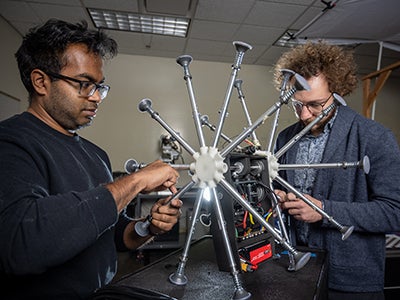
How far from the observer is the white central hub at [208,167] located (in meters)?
0.62

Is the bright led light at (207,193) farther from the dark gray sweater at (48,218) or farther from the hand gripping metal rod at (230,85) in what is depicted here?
the dark gray sweater at (48,218)

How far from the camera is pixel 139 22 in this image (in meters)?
3.47

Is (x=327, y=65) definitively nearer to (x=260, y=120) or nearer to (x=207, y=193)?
(x=260, y=120)

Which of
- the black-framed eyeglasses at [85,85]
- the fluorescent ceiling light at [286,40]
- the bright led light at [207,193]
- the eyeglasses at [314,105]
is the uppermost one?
the fluorescent ceiling light at [286,40]

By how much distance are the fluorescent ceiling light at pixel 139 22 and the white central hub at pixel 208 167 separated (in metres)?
3.11

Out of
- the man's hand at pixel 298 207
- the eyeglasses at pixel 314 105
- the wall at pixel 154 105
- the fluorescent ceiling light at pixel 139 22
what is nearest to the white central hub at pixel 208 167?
the man's hand at pixel 298 207

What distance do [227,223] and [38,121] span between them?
2.07 feet

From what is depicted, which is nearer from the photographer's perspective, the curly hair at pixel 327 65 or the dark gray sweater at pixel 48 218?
the dark gray sweater at pixel 48 218

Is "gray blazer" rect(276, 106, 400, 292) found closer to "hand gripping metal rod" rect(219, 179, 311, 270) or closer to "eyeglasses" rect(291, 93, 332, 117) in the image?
"eyeglasses" rect(291, 93, 332, 117)

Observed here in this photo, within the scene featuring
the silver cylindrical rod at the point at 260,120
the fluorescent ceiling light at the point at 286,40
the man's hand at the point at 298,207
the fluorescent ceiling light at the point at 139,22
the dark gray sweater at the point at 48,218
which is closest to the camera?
the dark gray sweater at the point at 48,218

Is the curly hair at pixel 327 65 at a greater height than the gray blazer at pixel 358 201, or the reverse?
the curly hair at pixel 327 65

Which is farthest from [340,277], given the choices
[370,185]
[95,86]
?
[95,86]

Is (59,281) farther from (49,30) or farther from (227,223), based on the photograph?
(49,30)

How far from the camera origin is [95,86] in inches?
35.9
